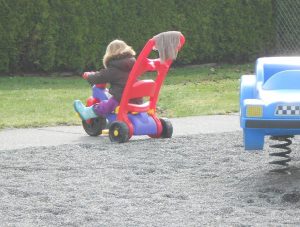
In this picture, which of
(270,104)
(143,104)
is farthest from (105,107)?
(270,104)

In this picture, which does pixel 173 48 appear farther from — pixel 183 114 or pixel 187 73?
pixel 187 73

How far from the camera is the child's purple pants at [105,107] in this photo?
30.3ft

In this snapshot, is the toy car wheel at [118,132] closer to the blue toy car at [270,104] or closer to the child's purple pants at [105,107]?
the child's purple pants at [105,107]

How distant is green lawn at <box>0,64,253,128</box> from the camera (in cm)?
1080

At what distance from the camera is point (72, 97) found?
12531mm

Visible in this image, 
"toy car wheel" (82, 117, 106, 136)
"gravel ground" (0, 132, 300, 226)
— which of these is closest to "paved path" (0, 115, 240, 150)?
"toy car wheel" (82, 117, 106, 136)

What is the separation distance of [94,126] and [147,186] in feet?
9.68

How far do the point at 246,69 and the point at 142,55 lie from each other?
9.27m

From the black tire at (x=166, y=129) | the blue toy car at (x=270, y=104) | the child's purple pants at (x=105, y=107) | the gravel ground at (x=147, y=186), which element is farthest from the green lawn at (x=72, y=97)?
the blue toy car at (x=270, y=104)

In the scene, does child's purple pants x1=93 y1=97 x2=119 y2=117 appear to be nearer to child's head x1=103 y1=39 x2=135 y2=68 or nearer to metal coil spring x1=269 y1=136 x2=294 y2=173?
child's head x1=103 y1=39 x2=135 y2=68

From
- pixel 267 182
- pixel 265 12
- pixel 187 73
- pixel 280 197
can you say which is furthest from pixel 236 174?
pixel 265 12

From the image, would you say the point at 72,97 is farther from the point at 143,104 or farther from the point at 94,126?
the point at 143,104

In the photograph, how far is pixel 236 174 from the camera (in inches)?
285

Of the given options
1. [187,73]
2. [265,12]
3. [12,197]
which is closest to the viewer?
[12,197]
